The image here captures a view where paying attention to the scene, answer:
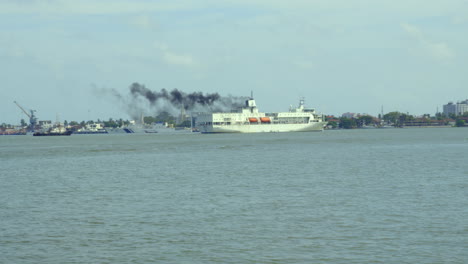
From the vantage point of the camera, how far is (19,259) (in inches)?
681

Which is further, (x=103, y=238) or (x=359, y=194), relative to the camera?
(x=359, y=194)

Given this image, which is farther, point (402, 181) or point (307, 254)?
point (402, 181)

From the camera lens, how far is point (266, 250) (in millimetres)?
17922

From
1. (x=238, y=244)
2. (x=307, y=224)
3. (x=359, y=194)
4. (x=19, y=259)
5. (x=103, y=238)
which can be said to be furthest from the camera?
(x=359, y=194)

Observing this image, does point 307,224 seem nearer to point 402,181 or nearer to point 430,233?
point 430,233

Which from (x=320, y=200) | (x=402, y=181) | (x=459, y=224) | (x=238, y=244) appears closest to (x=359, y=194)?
(x=320, y=200)

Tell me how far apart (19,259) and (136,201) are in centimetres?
1184

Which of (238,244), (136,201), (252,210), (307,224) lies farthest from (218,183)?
(238,244)

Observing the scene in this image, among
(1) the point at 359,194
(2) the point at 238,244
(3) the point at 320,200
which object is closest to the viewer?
(2) the point at 238,244

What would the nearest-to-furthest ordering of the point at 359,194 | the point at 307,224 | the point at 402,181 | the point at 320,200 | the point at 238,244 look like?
1. the point at 238,244
2. the point at 307,224
3. the point at 320,200
4. the point at 359,194
5. the point at 402,181

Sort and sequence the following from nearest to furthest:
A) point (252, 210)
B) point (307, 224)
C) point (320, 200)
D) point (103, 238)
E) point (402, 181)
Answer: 1. point (103, 238)
2. point (307, 224)
3. point (252, 210)
4. point (320, 200)
5. point (402, 181)

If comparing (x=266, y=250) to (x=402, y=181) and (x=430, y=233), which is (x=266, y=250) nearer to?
(x=430, y=233)

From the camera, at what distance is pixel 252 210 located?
25250mm

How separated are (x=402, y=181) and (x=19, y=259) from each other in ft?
80.3
